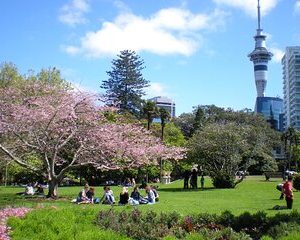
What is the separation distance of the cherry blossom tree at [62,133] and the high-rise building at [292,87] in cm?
14399

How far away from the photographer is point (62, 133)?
1082 inches

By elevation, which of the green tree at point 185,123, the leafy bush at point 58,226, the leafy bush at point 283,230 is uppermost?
the green tree at point 185,123

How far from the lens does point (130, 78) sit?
76438mm

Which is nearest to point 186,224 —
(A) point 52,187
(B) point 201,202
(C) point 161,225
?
(C) point 161,225

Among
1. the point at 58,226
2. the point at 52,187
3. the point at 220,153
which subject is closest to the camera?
the point at 58,226

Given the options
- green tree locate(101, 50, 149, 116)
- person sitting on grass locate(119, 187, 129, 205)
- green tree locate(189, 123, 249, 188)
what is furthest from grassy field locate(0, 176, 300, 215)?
green tree locate(101, 50, 149, 116)

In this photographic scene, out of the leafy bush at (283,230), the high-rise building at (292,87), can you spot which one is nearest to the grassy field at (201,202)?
the leafy bush at (283,230)

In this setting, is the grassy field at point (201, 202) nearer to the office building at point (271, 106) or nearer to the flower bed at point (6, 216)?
the flower bed at point (6, 216)

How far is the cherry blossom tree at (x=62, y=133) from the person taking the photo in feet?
88.0

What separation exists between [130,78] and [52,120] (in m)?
50.0

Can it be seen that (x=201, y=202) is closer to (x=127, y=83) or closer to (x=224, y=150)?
(x=224, y=150)

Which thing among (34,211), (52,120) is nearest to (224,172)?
(52,120)

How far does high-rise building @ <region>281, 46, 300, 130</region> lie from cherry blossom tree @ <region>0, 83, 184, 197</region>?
144 metres

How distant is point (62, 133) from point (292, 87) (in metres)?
161
